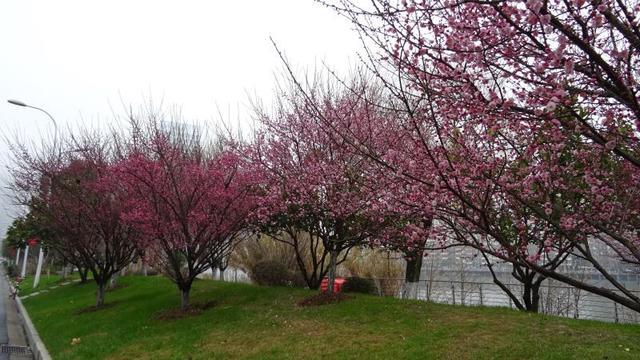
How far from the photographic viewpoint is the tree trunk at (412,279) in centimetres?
1297

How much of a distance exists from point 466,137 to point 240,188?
8.20 m

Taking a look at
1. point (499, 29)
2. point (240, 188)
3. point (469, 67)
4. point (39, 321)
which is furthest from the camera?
point (39, 321)

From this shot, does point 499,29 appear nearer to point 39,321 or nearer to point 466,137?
point 466,137

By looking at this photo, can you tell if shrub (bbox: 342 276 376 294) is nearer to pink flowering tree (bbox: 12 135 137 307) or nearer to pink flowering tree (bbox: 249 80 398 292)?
pink flowering tree (bbox: 249 80 398 292)

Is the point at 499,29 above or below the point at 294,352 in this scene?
above

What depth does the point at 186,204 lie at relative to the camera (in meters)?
12.0

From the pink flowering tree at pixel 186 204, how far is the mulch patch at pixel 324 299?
99.1 inches

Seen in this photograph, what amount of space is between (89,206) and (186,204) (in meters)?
4.52

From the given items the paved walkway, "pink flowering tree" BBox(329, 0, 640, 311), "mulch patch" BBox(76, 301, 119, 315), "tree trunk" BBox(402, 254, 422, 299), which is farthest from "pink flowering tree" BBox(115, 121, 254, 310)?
"pink flowering tree" BBox(329, 0, 640, 311)

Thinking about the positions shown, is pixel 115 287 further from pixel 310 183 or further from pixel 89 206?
pixel 310 183

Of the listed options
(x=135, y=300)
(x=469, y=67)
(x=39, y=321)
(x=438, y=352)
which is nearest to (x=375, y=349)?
(x=438, y=352)

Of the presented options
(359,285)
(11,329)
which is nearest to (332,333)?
(359,285)

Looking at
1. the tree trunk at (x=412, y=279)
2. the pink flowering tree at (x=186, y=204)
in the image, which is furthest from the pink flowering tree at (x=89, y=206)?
the tree trunk at (x=412, y=279)

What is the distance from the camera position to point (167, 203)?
→ 11.8 m
